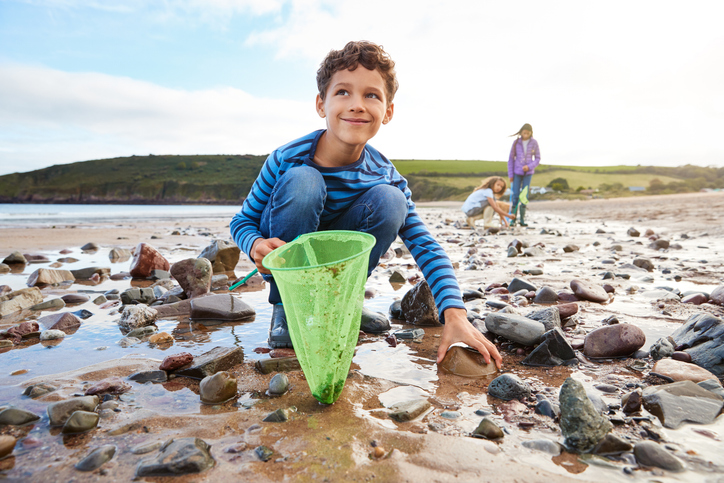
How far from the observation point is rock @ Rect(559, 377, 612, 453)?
1318 mm

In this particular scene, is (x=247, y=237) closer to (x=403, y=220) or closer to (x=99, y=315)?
(x=403, y=220)

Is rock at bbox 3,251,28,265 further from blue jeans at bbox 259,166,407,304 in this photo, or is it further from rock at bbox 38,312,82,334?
blue jeans at bbox 259,166,407,304

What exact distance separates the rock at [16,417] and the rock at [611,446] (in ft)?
6.23

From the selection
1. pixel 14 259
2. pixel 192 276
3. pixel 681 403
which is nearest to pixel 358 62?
pixel 681 403

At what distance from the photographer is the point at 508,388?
5.65ft

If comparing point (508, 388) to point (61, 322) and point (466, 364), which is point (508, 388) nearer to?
point (466, 364)

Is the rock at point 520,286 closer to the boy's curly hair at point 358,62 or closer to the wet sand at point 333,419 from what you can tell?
the wet sand at point 333,419

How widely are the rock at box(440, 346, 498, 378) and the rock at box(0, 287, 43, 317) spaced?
3.16 meters

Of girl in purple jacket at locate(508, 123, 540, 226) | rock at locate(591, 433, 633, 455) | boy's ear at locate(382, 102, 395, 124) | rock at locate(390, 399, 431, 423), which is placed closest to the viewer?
rock at locate(591, 433, 633, 455)

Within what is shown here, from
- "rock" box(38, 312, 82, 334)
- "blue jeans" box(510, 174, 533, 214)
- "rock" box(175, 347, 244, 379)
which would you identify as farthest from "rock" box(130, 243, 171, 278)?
"blue jeans" box(510, 174, 533, 214)

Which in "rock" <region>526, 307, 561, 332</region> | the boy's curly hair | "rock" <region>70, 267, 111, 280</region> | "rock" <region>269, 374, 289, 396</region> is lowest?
"rock" <region>70, 267, 111, 280</region>

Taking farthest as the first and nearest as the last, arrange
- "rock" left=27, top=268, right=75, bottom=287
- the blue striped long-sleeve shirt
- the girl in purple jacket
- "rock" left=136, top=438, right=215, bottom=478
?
the girl in purple jacket, "rock" left=27, top=268, right=75, bottom=287, the blue striped long-sleeve shirt, "rock" left=136, top=438, right=215, bottom=478

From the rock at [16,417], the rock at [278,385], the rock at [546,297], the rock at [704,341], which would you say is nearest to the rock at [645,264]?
the rock at [546,297]

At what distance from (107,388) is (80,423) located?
0.34m
